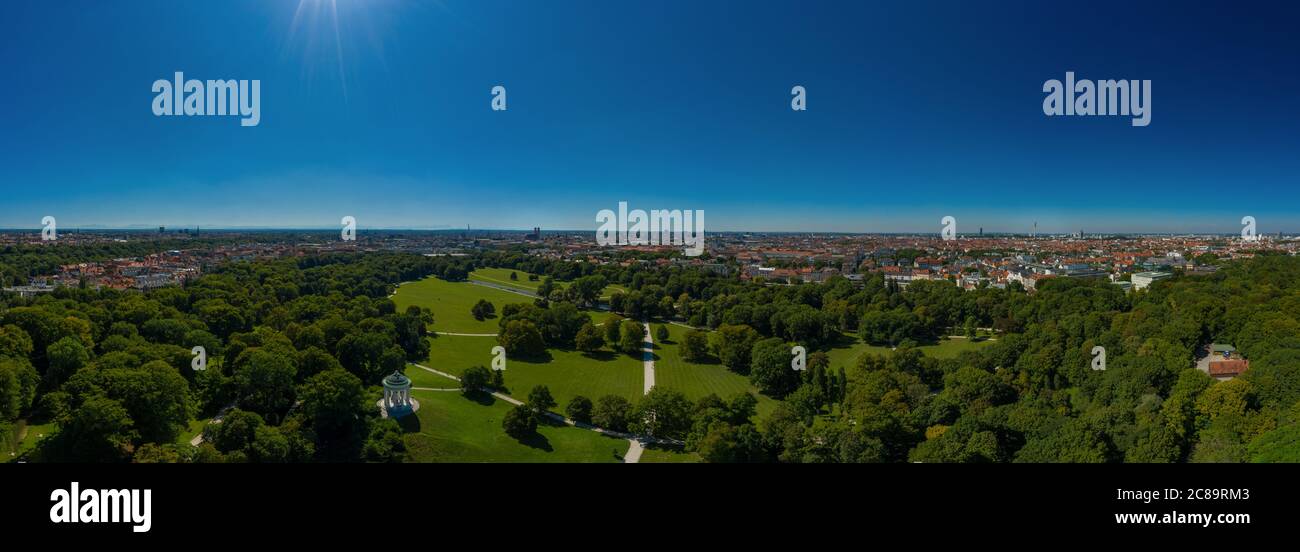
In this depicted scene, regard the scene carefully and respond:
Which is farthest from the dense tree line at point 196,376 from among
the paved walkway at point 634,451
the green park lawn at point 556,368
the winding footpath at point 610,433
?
the paved walkway at point 634,451

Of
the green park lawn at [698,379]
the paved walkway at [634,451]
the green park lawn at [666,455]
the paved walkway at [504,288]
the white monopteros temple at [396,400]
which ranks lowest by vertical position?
the paved walkway at [634,451]

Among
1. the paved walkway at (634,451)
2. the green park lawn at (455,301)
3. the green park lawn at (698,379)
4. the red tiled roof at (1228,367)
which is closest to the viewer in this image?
the paved walkway at (634,451)

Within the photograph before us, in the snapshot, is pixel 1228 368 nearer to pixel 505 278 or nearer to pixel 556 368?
pixel 556 368

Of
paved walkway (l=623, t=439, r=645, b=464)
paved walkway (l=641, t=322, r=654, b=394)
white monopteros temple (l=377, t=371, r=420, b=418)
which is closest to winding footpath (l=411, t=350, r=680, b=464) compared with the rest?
paved walkway (l=623, t=439, r=645, b=464)

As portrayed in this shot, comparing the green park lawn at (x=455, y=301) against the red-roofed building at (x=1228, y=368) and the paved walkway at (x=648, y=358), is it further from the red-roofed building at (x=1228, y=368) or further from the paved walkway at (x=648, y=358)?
the red-roofed building at (x=1228, y=368)
